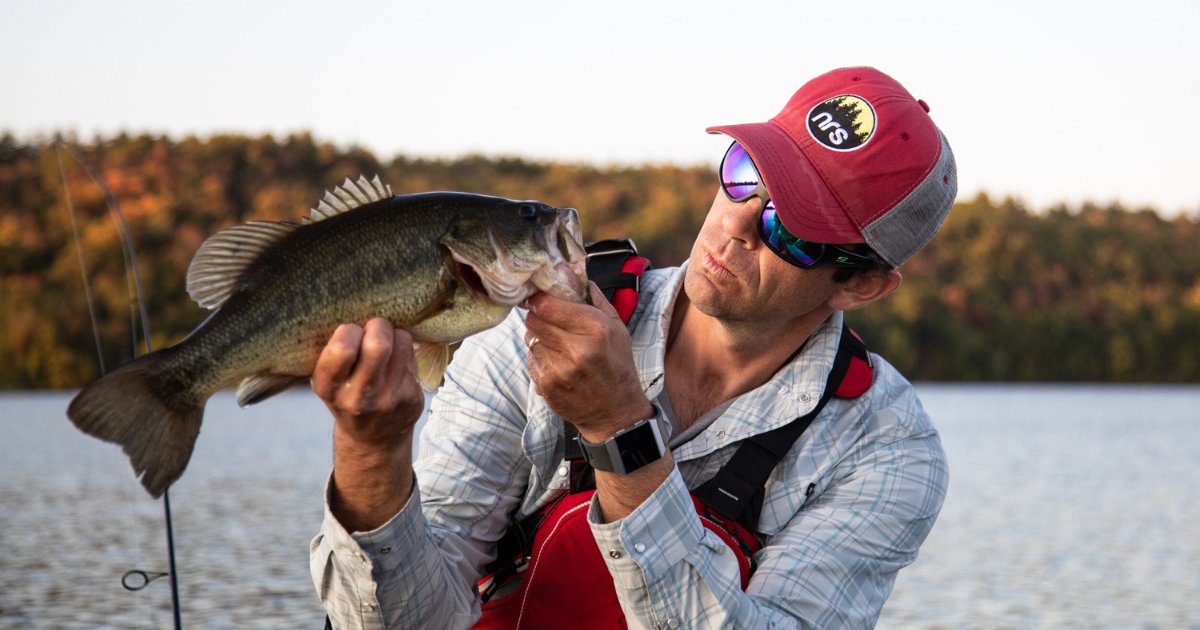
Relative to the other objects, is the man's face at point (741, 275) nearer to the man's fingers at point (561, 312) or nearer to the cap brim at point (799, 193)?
the cap brim at point (799, 193)

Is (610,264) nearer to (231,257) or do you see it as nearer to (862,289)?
(862,289)

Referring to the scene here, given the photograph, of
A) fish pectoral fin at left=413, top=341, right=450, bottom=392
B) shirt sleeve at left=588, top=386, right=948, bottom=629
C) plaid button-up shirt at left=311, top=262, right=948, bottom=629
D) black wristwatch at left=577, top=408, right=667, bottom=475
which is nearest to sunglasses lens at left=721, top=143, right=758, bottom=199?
plaid button-up shirt at left=311, top=262, right=948, bottom=629

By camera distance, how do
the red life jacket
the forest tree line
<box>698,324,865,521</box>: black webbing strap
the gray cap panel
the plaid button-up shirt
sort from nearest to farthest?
the plaid button-up shirt
the red life jacket
<box>698,324,865,521</box>: black webbing strap
the gray cap panel
the forest tree line

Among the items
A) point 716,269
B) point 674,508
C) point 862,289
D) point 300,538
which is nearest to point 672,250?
point 300,538

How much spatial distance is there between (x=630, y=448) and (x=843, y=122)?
1.42m

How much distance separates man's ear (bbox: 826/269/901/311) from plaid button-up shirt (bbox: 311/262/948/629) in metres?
0.12

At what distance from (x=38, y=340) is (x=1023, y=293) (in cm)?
6147

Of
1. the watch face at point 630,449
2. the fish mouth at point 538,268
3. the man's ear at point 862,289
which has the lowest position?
the watch face at point 630,449

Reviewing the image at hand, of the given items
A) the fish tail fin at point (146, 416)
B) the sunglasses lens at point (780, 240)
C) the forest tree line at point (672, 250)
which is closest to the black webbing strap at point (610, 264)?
the sunglasses lens at point (780, 240)

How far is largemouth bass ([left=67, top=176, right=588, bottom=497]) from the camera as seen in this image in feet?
6.66

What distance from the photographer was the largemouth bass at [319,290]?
6.66 ft

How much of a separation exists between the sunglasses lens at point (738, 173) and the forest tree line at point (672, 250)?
29722 millimetres

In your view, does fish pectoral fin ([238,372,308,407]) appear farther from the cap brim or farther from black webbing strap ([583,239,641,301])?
the cap brim

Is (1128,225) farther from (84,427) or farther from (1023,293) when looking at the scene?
(84,427)
